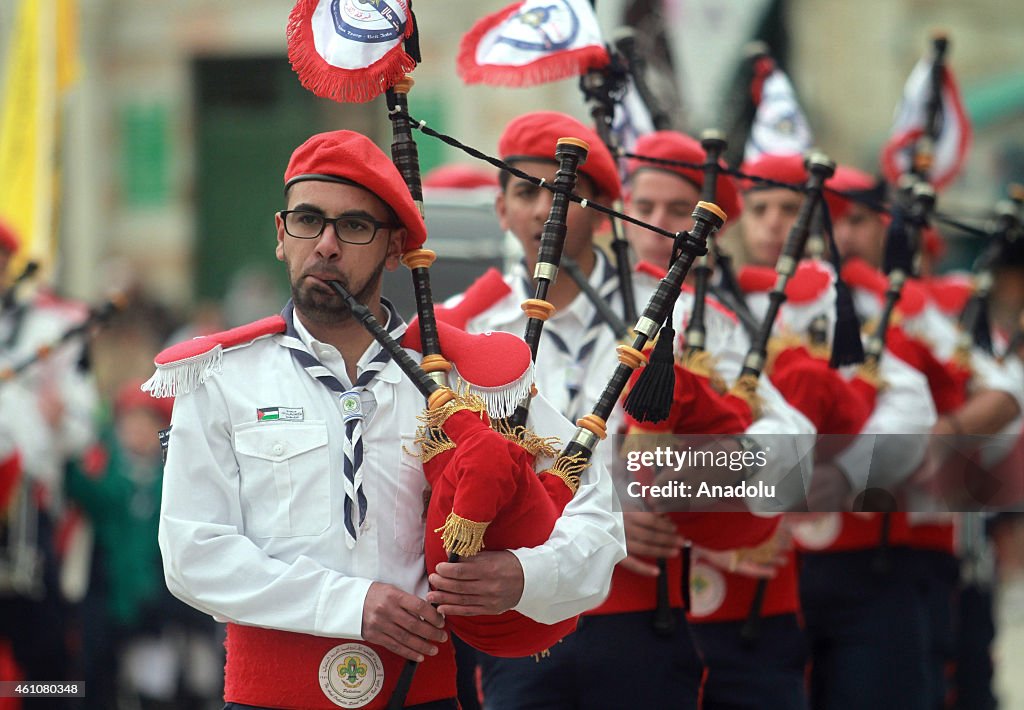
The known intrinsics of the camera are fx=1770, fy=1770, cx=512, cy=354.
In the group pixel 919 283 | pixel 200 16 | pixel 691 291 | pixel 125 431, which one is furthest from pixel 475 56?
pixel 200 16

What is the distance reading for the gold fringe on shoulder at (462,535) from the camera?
3883 millimetres

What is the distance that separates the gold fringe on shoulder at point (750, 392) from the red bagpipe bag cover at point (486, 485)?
4.03 feet

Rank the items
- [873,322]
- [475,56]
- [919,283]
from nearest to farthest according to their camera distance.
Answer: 1. [475,56]
2. [873,322]
3. [919,283]

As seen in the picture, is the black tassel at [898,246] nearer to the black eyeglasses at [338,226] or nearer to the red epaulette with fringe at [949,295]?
the red epaulette with fringe at [949,295]

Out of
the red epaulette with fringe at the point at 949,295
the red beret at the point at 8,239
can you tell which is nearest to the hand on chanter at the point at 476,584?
the red epaulette with fringe at the point at 949,295

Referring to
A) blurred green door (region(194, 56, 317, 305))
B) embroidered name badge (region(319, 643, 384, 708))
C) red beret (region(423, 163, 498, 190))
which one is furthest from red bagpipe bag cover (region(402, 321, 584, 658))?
blurred green door (region(194, 56, 317, 305))

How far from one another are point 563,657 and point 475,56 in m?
1.93

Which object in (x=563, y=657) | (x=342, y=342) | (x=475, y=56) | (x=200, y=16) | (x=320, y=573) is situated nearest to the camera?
(x=320, y=573)

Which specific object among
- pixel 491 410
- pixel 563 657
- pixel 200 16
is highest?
pixel 200 16

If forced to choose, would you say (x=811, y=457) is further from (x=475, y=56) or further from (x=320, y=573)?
(x=320, y=573)

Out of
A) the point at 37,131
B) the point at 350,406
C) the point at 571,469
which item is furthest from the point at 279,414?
the point at 37,131

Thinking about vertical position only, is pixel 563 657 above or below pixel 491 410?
below

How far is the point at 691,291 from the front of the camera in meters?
Answer: 5.77

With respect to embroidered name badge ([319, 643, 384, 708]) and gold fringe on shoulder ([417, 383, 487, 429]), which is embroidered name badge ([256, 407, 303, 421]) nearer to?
gold fringe on shoulder ([417, 383, 487, 429])
